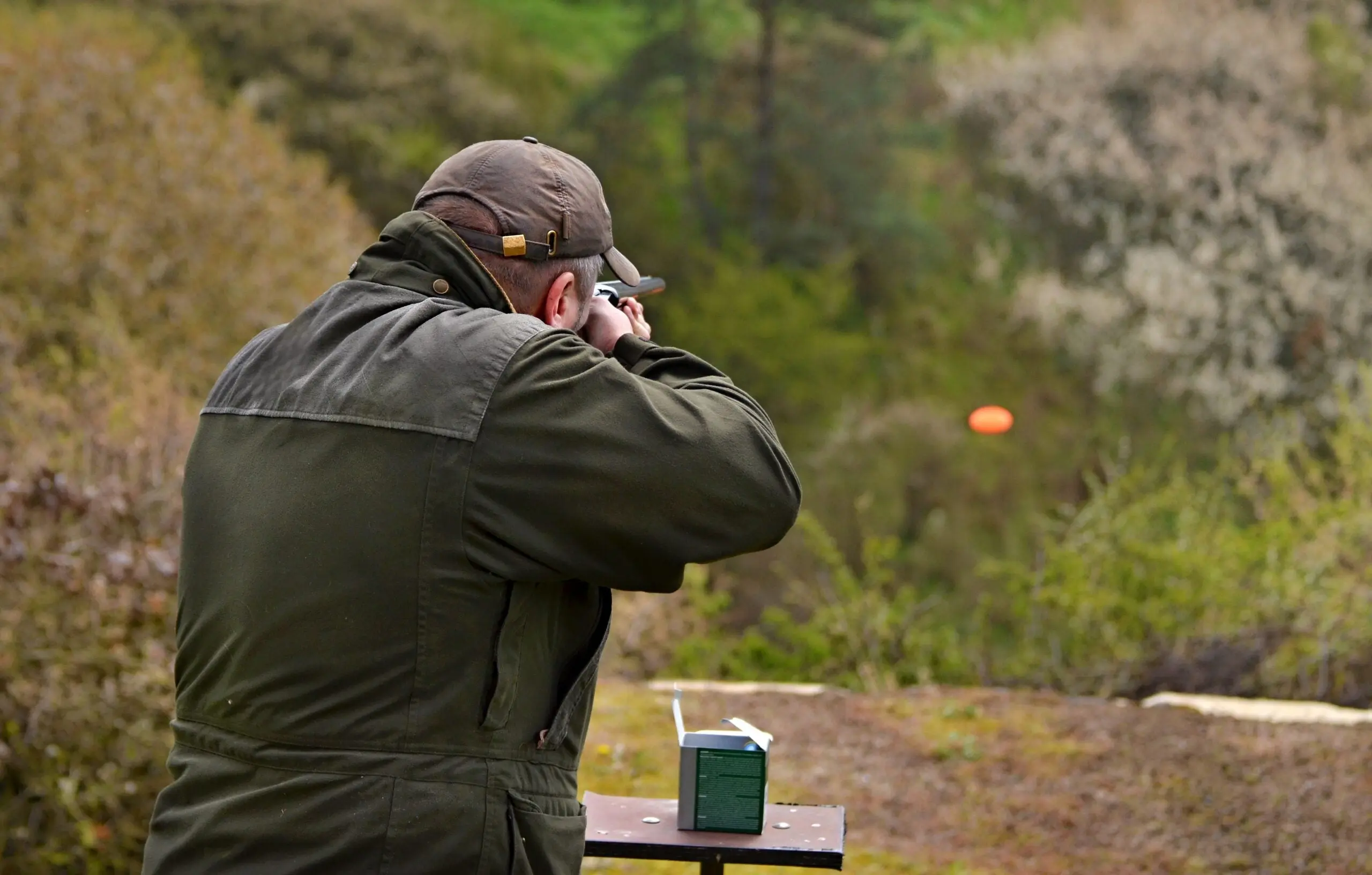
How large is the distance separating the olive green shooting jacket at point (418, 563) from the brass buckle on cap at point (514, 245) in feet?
0.39

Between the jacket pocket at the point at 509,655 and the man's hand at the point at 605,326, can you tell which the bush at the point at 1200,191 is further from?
the jacket pocket at the point at 509,655

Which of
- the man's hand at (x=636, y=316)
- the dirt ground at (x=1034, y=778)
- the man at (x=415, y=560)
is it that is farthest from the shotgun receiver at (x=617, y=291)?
the dirt ground at (x=1034, y=778)

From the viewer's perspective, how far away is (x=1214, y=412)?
14.4 m

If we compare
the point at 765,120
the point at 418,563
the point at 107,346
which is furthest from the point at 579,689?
the point at 765,120

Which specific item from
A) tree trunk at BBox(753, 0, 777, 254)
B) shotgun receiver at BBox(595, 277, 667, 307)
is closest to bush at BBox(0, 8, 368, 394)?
shotgun receiver at BBox(595, 277, 667, 307)

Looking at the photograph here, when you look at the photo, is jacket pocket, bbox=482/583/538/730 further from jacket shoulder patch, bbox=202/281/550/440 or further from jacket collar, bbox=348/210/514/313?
jacket collar, bbox=348/210/514/313

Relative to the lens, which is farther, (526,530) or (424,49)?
(424,49)

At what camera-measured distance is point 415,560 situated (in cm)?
193

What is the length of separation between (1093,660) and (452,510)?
19.4 feet

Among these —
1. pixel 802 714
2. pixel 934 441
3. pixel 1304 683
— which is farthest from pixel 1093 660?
pixel 934 441

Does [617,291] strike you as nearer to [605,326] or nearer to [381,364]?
[605,326]

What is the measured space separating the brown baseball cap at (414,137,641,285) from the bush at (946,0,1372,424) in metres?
12.8

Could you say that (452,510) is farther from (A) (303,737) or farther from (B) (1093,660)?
(B) (1093,660)

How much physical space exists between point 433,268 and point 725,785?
1223 mm
